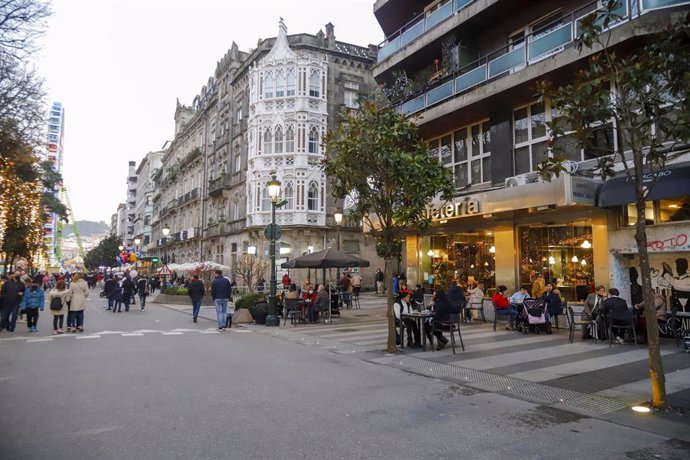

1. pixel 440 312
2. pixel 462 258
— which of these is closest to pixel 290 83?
pixel 462 258

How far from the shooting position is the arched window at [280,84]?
35.6m

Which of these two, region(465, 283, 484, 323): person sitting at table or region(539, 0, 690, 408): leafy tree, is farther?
region(465, 283, 484, 323): person sitting at table

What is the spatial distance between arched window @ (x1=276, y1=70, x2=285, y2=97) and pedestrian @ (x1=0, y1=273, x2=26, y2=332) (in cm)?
2431

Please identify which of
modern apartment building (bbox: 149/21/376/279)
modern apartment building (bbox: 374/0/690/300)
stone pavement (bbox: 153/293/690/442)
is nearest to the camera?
stone pavement (bbox: 153/293/690/442)

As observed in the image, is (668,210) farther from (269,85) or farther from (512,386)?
(269,85)

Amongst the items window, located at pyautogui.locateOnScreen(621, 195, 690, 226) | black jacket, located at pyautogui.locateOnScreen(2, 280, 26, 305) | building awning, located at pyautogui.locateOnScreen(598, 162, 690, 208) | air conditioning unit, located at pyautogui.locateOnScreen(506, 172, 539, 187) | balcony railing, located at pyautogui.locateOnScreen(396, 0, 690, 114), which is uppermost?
balcony railing, located at pyautogui.locateOnScreen(396, 0, 690, 114)

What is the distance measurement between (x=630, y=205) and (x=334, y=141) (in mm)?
8386

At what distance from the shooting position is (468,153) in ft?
58.9

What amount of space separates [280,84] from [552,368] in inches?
1230

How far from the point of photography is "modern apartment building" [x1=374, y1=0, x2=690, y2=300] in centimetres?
1238

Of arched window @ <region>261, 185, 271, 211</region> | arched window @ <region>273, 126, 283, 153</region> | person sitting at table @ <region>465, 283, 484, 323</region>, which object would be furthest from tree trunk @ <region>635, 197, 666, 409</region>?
arched window @ <region>273, 126, 283, 153</region>

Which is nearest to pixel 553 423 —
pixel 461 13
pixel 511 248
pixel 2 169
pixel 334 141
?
pixel 334 141

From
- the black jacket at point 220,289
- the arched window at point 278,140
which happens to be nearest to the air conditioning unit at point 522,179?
the black jacket at point 220,289

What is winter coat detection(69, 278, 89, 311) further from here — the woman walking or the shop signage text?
the shop signage text
